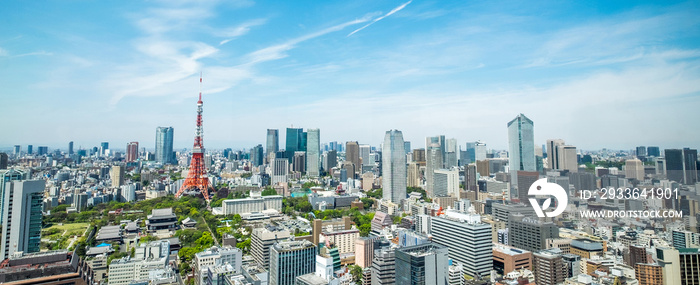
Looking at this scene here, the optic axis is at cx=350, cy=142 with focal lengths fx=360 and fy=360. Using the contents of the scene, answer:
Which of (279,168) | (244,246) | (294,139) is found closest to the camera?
(244,246)

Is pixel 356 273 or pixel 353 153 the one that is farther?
pixel 353 153

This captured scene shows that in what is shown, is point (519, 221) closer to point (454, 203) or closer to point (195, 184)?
point (454, 203)

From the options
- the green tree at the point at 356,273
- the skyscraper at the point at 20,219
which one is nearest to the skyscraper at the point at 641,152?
the green tree at the point at 356,273

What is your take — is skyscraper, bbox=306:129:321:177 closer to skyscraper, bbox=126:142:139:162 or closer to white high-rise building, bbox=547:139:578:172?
skyscraper, bbox=126:142:139:162

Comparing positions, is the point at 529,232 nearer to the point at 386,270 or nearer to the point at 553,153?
the point at 386,270

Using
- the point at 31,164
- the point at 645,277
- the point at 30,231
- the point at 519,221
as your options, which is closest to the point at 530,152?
the point at 519,221

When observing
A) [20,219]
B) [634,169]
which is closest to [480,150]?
[634,169]

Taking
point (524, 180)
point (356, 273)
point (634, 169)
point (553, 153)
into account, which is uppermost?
point (553, 153)
